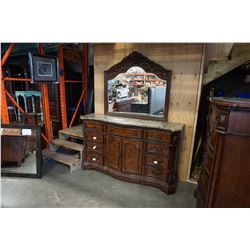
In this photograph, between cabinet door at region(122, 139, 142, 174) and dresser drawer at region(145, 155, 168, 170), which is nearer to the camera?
dresser drawer at region(145, 155, 168, 170)

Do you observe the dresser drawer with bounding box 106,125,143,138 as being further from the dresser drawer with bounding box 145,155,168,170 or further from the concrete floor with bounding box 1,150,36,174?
the concrete floor with bounding box 1,150,36,174

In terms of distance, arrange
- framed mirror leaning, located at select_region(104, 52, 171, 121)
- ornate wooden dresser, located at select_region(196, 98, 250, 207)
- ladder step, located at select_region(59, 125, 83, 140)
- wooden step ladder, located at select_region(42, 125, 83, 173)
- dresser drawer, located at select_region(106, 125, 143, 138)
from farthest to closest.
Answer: ladder step, located at select_region(59, 125, 83, 140), wooden step ladder, located at select_region(42, 125, 83, 173), framed mirror leaning, located at select_region(104, 52, 171, 121), dresser drawer, located at select_region(106, 125, 143, 138), ornate wooden dresser, located at select_region(196, 98, 250, 207)

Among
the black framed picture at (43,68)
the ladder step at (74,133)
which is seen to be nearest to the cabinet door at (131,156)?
the ladder step at (74,133)

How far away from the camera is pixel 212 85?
2752 millimetres

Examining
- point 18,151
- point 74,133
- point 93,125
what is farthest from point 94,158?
point 18,151

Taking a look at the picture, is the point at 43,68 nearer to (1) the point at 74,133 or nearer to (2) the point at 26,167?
(1) the point at 74,133

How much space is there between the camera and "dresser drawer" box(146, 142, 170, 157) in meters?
2.17

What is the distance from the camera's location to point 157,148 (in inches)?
87.9

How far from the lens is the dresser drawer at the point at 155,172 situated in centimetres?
227

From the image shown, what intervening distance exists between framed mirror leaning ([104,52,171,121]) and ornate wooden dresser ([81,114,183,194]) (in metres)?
0.21

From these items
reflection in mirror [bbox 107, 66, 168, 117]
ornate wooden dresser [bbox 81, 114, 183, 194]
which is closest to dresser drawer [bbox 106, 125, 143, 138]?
ornate wooden dresser [bbox 81, 114, 183, 194]

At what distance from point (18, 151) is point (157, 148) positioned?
6.91ft

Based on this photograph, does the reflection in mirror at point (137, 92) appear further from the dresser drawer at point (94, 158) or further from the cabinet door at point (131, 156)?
the dresser drawer at point (94, 158)
